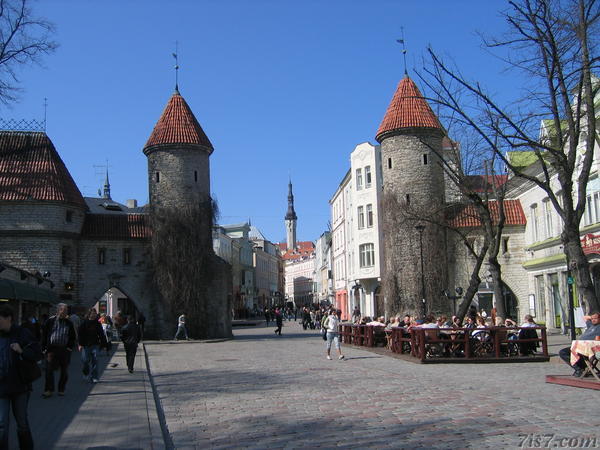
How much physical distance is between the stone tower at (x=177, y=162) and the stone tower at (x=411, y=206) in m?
11.6

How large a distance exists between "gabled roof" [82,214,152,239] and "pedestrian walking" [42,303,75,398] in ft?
94.0

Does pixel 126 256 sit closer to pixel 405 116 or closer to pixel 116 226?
pixel 116 226

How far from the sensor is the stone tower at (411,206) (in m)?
40.1

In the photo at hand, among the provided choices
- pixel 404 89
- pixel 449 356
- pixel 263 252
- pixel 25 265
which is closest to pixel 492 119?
pixel 449 356

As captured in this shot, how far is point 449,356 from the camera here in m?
20.2

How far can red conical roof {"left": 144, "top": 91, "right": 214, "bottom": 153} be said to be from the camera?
139 ft

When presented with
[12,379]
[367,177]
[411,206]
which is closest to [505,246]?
[411,206]

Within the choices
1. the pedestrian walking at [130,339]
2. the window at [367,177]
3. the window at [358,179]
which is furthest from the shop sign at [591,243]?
the window at [358,179]

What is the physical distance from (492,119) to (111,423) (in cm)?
1399

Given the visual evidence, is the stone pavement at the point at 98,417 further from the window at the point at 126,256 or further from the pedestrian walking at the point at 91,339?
the window at the point at 126,256

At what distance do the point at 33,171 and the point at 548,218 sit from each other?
97.8 ft

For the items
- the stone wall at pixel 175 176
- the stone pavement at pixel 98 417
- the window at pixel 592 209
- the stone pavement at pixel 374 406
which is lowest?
the stone pavement at pixel 374 406

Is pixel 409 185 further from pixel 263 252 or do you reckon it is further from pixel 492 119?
pixel 263 252

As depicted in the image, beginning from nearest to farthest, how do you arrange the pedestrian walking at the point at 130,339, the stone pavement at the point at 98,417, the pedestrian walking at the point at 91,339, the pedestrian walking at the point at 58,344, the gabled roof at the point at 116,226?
1. the stone pavement at the point at 98,417
2. the pedestrian walking at the point at 58,344
3. the pedestrian walking at the point at 91,339
4. the pedestrian walking at the point at 130,339
5. the gabled roof at the point at 116,226
